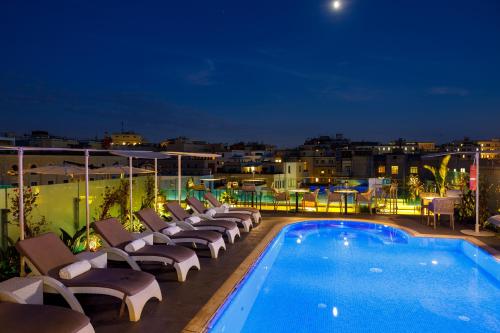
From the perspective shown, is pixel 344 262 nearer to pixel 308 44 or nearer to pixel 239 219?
pixel 239 219

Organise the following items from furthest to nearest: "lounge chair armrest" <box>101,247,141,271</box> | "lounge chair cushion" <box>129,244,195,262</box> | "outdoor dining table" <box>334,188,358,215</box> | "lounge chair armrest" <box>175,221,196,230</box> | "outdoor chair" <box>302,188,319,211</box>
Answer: "outdoor chair" <box>302,188,319,211</box> → "outdoor dining table" <box>334,188,358,215</box> → "lounge chair armrest" <box>175,221,196,230</box> → "lounge chair cushion" <box>129,244,195,262</box> → "lounge chair armrest" <box>101,247,141,271</box>

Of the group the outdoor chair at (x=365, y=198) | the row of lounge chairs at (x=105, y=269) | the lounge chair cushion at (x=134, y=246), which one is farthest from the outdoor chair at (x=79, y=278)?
the outdoor chair at (x=365, y=198)

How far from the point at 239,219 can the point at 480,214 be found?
643 centimetres

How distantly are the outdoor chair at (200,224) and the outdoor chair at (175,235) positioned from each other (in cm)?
54

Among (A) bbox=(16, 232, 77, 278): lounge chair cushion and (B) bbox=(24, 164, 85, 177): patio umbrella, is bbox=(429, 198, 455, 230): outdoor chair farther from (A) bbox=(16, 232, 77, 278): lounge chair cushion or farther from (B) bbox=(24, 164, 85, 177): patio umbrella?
(A) bbox=(16, 232, 77, 278): lounge chair cushion

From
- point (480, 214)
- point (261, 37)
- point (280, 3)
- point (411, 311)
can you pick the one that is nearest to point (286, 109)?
point (261, 37)

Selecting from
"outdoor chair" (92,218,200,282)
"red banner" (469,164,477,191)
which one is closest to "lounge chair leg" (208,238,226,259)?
"outdoor chair" (92,218,200,282)

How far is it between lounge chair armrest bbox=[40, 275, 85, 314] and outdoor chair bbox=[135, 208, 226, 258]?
280cm

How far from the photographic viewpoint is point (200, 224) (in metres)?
9.23

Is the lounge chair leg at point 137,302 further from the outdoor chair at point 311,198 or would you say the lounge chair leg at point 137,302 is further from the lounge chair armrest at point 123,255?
the outdoor chair at point 311,198

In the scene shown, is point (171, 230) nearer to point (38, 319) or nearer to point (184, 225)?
point (184, 225)

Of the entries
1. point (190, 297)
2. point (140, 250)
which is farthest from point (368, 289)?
point (140, 250)

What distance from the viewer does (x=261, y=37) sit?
29688 millimetres

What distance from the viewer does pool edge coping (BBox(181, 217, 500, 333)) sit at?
183 inches
